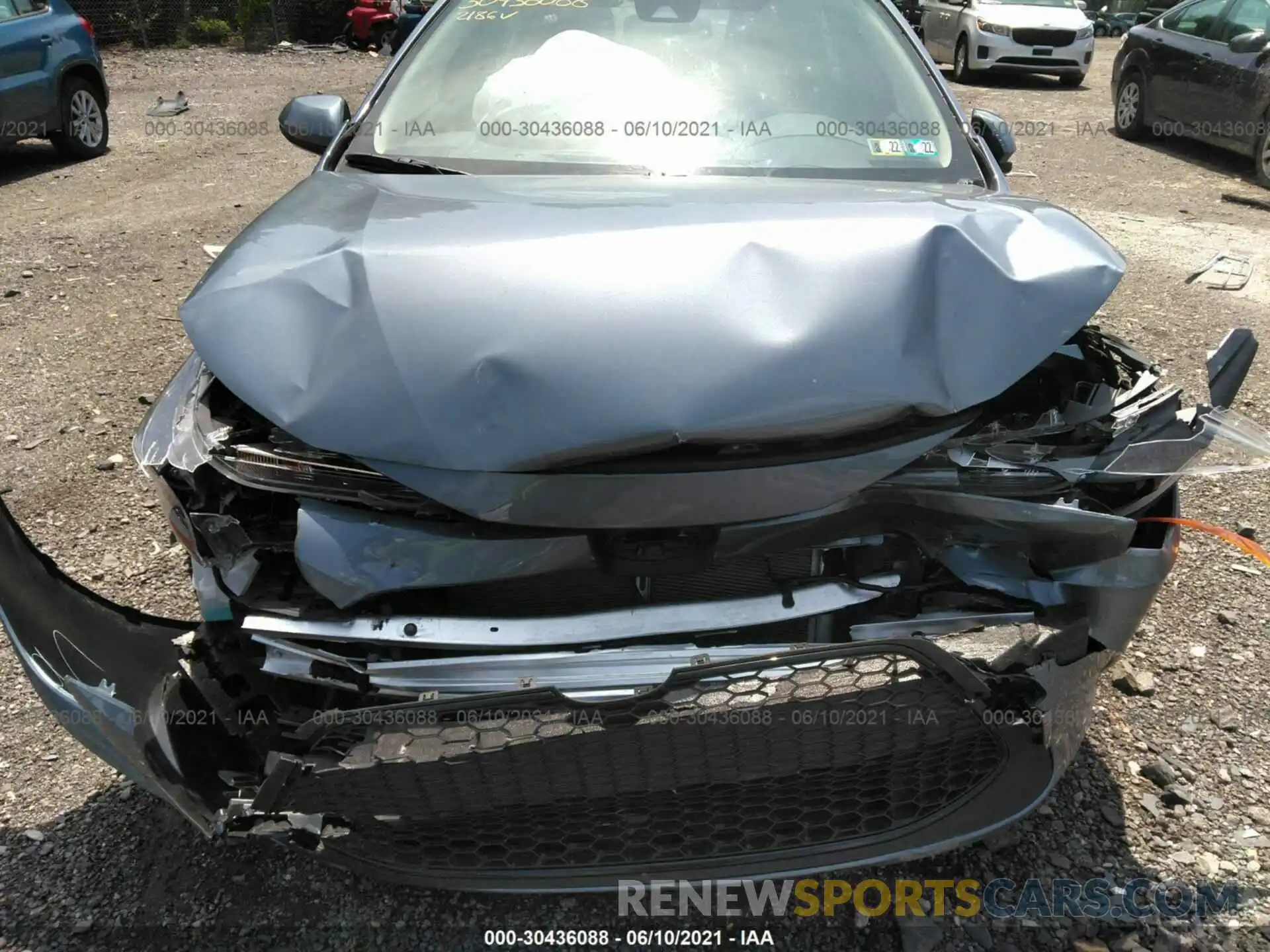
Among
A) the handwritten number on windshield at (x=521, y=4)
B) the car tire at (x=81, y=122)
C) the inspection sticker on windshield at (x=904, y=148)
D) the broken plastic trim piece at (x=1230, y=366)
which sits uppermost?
the handwritten number on windshield at (x=521, y=4)

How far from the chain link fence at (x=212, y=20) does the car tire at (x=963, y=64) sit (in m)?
10.2

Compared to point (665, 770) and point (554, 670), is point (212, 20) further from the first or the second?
point (665, 770)

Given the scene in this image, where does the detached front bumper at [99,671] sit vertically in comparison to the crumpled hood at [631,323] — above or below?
below

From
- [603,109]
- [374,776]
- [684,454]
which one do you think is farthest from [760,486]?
[603,109]

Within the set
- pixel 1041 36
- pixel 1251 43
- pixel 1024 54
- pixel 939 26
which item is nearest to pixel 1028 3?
pixel 1041 36

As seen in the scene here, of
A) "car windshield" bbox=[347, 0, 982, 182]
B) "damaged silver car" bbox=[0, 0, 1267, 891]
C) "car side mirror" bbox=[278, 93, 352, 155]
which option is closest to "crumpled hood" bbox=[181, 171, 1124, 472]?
"damaged silver car" bbox=[0, 0, 1267, 891]

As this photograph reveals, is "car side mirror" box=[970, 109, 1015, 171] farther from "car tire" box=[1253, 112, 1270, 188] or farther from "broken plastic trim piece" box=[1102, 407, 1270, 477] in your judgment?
"car tire" box=[1253, 112, 1270, 188]

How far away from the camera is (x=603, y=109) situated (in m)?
2.72

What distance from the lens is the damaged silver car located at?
5.35ft

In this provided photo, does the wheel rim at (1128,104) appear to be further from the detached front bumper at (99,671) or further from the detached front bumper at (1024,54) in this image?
the detached front bumper at (99,671)

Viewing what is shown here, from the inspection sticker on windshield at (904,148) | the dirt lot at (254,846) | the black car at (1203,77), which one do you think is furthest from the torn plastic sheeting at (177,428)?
the black car at (1203,77)

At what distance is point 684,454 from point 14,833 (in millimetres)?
1803

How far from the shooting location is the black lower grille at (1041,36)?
11.9 meters

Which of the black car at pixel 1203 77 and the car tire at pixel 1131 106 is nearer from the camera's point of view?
the black car at pixel 1203 77
